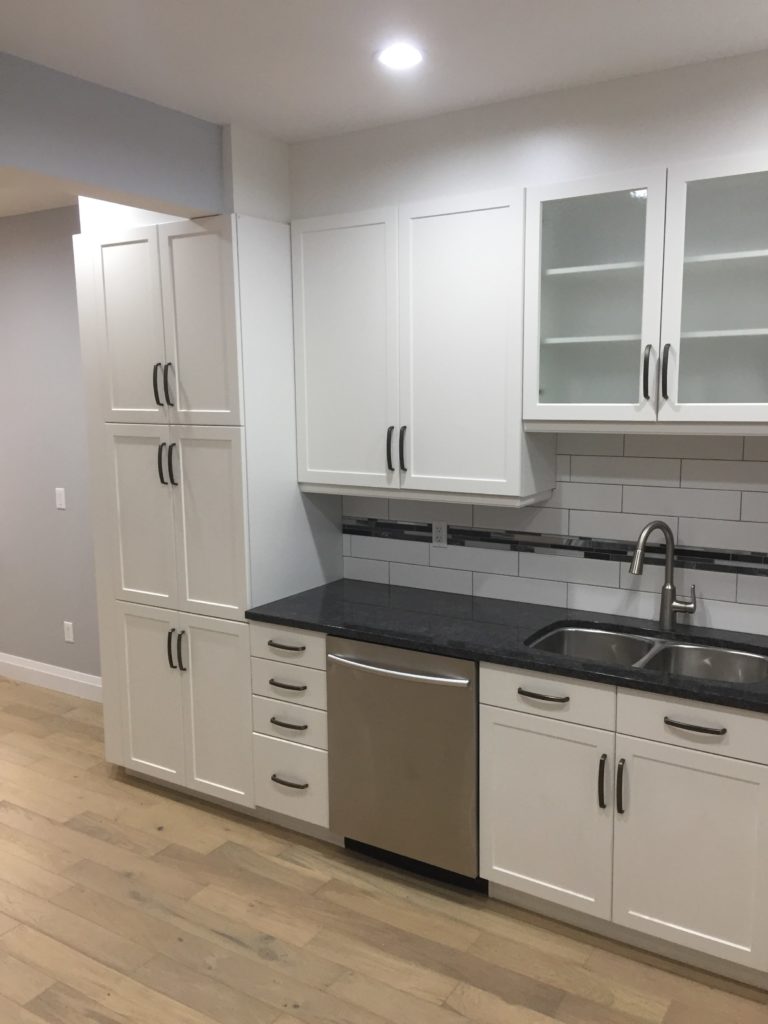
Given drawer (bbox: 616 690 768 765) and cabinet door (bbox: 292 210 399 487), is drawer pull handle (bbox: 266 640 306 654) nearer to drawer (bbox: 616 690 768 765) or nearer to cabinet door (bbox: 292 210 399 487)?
cabinet door (bbox: 292 210 399 487)

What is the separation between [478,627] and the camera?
2904mm

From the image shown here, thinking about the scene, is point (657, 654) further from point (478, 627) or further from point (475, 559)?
point (475, 559)

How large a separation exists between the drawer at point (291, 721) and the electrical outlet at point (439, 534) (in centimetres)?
80

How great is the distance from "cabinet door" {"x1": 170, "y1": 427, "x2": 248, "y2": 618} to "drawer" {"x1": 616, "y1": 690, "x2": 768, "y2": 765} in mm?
1449

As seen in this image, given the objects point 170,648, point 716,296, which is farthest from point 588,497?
point 170,648

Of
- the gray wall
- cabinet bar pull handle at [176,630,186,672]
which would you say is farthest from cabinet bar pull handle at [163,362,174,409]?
the gray wall

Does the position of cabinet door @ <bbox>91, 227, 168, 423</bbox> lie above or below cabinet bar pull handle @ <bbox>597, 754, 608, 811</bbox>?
above

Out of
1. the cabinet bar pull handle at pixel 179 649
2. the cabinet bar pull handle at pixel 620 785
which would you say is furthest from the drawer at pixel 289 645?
the cabinet bar pull handle at pixel 620 785

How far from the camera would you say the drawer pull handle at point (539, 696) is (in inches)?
99.4

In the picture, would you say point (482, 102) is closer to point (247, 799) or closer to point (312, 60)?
point (312, 60)

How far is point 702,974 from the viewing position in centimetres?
244

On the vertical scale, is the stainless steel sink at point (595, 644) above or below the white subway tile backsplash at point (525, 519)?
below

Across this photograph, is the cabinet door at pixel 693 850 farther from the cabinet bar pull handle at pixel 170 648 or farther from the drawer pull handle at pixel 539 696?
the cabinet bar pull handle at pixel 170 648

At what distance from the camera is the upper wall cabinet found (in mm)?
3037
